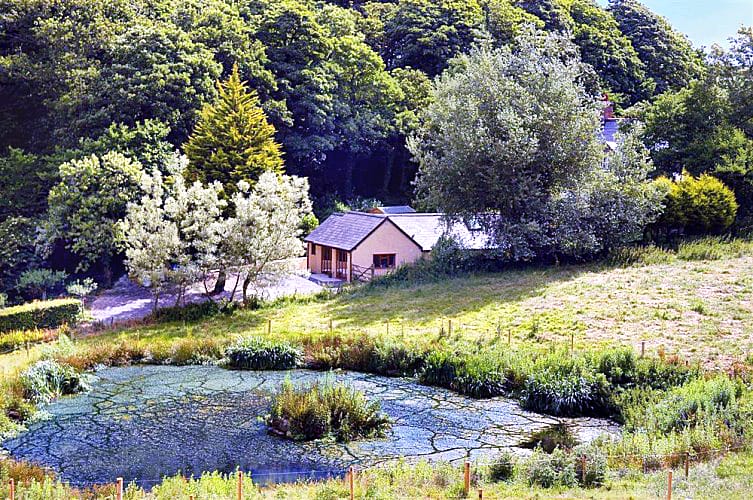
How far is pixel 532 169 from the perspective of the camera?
30.5 meters

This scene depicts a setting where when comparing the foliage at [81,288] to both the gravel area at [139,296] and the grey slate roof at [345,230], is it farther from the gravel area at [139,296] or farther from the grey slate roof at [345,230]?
the grey slate roof at [345,230]

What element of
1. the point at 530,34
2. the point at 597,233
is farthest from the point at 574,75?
the point at 597,233

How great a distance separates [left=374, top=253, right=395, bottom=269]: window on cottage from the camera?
115 ft

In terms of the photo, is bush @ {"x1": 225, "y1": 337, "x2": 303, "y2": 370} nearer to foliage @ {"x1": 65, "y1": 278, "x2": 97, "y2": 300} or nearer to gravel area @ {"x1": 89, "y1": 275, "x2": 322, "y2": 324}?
gravel area @ {"x1": 89, "y1": 275, "x2": 322, "y2": 324}

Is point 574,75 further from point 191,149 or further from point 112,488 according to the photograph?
point 112,488

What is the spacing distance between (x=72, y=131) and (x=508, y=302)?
2481 cm

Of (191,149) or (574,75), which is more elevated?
(574,75)

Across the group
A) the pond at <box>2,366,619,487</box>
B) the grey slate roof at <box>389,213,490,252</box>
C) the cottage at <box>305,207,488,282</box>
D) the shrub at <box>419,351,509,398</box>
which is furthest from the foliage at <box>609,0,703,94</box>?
the pond at <box>2,366,619,487</box>

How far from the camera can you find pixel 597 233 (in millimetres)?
31125

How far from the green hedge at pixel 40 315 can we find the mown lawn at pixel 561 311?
269 cm

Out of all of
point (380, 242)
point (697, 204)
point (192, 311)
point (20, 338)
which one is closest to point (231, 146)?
point (380, 242)

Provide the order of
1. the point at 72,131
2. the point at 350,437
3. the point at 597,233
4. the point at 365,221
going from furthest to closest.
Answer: the point at 72,131
the point at 365,221
the point at 597,233
the point at 350,437

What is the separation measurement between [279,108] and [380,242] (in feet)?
42.0

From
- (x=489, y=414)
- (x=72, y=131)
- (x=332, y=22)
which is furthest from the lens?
(x=332, y=22)
